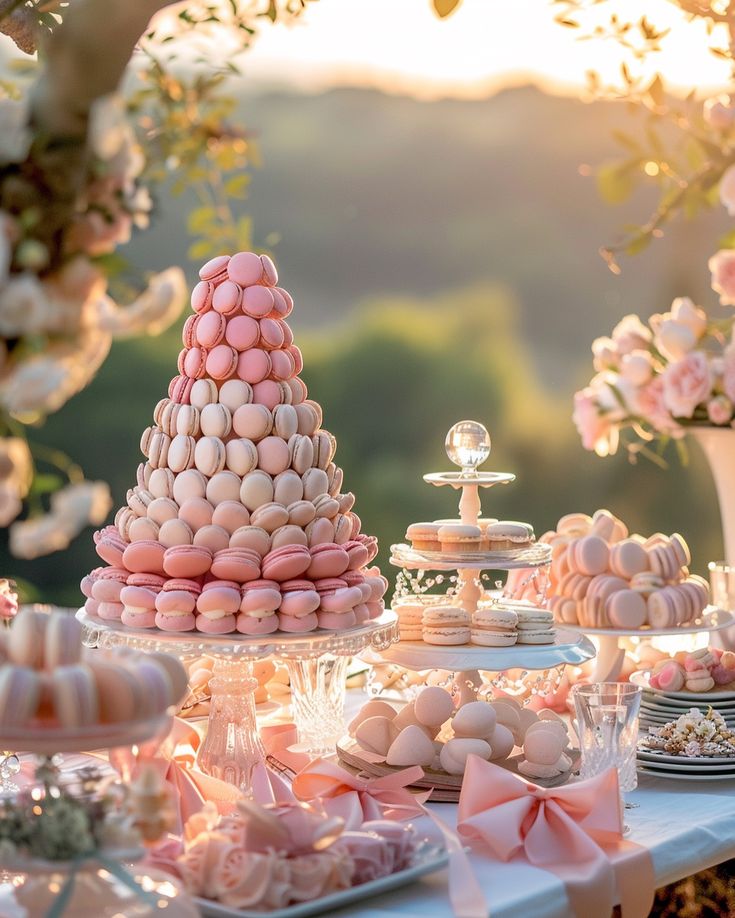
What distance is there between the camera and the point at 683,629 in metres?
2.24

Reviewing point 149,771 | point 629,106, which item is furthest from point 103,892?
point 629,106

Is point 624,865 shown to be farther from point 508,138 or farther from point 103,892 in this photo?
point 508,138

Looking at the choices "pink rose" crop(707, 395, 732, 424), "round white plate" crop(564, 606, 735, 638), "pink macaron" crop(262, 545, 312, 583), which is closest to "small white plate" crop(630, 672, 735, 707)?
"round white plate" crop(564, 606, 735, 638)

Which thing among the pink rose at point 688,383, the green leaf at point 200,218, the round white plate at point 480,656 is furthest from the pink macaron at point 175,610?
the pink rose at point 688,383

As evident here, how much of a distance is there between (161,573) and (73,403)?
3.34 m

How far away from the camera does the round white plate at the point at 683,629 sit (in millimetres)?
2203

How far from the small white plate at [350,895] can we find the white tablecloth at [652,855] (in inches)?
0.8

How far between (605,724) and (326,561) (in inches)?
17.4

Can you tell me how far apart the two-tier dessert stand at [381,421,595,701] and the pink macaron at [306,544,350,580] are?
0.23 metres

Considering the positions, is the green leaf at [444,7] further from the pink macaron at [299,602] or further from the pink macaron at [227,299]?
the pink macaron at [299,602]

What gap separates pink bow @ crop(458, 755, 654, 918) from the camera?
1.48m

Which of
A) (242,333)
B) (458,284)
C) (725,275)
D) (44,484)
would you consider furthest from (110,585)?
(458,284)

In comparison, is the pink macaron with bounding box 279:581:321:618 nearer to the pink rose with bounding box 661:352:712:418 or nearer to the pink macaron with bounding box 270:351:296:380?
the pink macaron with bounding box 270:351:296:380

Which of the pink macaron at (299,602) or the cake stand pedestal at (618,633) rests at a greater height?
the pink macaron at (299,602)
